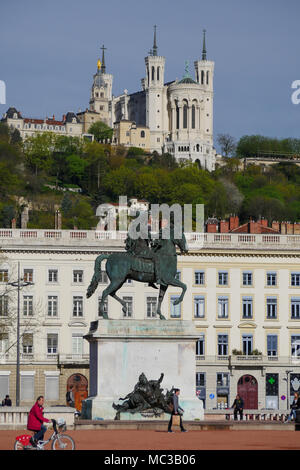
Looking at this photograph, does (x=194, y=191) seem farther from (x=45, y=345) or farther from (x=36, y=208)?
(x=45, y=345)

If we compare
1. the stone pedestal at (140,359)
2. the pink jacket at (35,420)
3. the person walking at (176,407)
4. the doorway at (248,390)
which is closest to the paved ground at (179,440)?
the person walking at (176,407)

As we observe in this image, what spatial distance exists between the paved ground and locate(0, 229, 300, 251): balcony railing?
171 feet

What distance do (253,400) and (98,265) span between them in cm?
4966

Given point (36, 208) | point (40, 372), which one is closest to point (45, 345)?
point (40, 372)

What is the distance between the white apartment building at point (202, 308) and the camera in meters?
92.4

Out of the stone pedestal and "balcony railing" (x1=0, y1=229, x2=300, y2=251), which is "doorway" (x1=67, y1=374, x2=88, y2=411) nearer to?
"balcony railing" (x1=0, y1=229, x2=300, y2=251)

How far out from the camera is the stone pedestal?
147ft

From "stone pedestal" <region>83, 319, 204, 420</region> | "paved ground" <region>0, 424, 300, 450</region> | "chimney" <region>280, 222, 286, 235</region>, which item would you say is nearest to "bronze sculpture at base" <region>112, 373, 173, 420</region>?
"stone pedestal" <region>83, 319, 204, 420</region>

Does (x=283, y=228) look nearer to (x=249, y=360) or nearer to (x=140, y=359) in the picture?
(x=249, y=360)

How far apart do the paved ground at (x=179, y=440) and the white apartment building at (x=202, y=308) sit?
51498mm

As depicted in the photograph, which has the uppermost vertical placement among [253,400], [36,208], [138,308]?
[36,208]

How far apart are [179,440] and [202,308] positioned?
58.7 m

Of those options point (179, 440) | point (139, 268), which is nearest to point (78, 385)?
point (139, 268)
